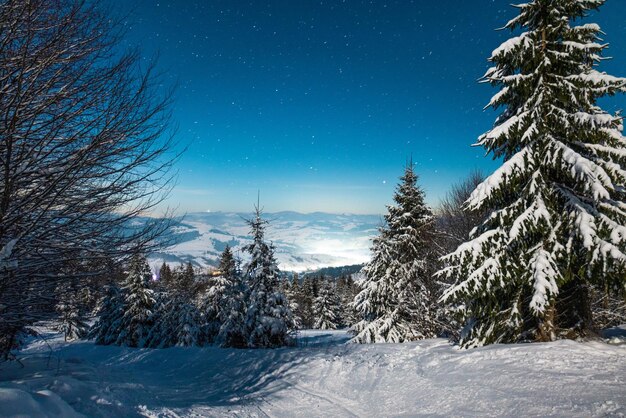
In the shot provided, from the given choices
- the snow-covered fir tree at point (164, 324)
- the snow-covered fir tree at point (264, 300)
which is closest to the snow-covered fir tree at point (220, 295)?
the snow-covered fir tree at point (164, 324)

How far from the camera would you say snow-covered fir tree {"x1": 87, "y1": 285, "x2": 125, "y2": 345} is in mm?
32719

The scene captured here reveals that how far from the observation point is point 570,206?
24.9 feet

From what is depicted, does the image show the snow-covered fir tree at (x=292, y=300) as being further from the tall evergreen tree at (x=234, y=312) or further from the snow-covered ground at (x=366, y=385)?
the snow-covered ground at (x=366, y=385)

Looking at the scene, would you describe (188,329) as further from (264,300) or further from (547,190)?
(547,190)

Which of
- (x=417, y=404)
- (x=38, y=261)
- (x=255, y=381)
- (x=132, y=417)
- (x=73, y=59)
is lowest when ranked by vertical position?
(x=255, y=381)

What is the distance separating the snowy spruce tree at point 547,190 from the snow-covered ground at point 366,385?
3.60ft

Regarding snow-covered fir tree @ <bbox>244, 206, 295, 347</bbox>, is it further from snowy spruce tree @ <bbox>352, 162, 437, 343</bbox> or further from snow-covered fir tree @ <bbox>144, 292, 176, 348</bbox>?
snow-covered fir tree @ <bbox>144, 292, 176, 348</bbox>

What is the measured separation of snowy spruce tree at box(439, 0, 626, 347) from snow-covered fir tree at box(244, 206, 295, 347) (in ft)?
39.9

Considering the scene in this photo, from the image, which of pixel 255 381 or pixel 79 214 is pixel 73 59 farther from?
pixel 255 381

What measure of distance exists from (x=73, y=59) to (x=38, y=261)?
114 inches

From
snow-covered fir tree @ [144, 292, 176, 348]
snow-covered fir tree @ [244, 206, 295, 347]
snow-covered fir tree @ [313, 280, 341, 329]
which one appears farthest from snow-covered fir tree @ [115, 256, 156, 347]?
snow-covered fir tree @ [313, 280, 341, 329]

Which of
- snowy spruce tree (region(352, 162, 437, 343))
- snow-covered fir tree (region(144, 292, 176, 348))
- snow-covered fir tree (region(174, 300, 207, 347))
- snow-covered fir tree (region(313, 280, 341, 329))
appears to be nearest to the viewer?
snowy spruce tree (region(352, 162, 437, 343))

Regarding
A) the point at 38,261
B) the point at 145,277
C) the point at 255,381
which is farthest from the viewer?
the point at 145,277

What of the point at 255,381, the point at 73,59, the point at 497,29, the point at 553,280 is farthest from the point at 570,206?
the point at 255,381
